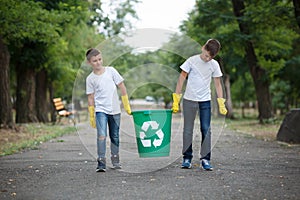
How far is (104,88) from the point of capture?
25.2 ft

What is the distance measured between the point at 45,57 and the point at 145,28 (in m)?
13.6

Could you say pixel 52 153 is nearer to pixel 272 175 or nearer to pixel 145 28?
pixel 145 28

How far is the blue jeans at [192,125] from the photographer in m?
7.93

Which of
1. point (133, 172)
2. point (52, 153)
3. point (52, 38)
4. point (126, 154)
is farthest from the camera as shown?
point (52, 38)

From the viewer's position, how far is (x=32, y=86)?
2306 cm

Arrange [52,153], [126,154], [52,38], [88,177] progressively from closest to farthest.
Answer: [88,177] → [126,154] → [52,153] → [52,38]

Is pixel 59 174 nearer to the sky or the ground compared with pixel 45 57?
nearer to the ground

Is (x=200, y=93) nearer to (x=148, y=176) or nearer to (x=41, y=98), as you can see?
(x=148, y=176)

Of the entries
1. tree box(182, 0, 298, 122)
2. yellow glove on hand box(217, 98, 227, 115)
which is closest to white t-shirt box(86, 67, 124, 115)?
yellow glove on hand box(217, 98, 227, 115)

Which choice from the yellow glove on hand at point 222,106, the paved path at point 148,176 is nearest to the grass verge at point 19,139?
the paved path at point 148,176

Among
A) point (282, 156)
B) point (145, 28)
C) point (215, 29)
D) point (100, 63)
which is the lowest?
point (282, 156)

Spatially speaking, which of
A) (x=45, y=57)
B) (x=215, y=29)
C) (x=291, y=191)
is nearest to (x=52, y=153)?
(x=291, y=191)

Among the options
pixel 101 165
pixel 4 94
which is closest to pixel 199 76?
pixel 101 165

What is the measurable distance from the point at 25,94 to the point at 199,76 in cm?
1607
